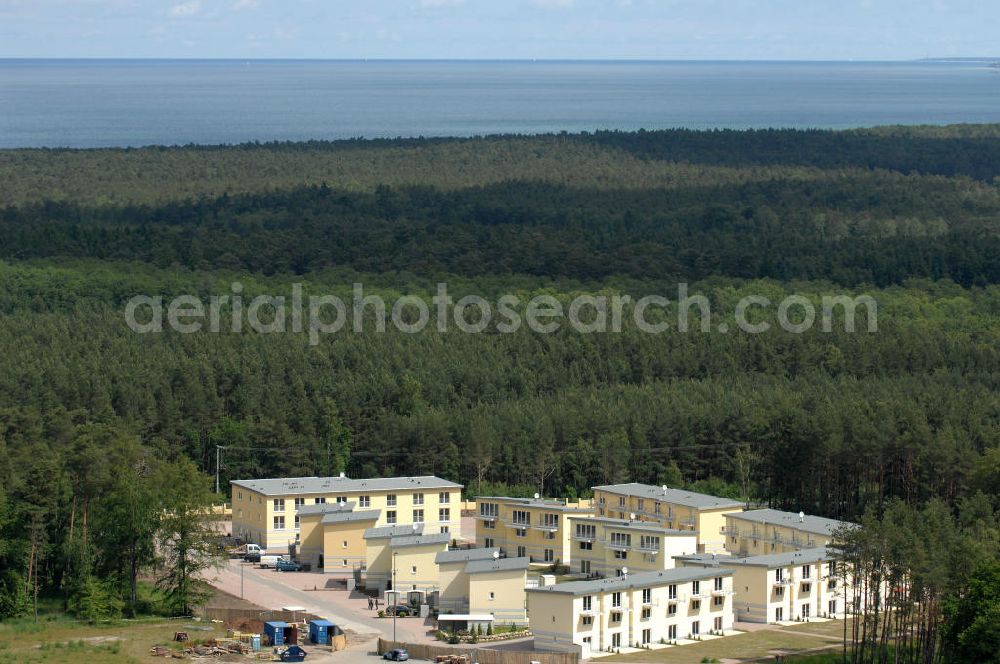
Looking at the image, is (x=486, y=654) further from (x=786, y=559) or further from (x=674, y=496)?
(x=674, y=496)

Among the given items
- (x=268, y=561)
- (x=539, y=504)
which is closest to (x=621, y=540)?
(x=539, y=504)

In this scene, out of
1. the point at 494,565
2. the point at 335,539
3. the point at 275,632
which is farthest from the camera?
the point at 335,539

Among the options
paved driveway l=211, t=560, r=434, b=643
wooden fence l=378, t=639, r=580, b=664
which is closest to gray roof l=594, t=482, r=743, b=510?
paved driveway l=211, t=560, r=434, b=643

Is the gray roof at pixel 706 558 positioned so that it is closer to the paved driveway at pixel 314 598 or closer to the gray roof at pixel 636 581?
the gray roof at pixel 636 581

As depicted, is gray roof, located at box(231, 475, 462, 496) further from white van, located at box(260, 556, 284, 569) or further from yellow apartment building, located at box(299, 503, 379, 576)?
yellow apartment building, located at box(299, 503, 379, 576)

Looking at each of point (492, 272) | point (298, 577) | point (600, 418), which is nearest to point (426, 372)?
point (600, 418)

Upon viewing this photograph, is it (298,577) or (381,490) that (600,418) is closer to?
(381,490)
